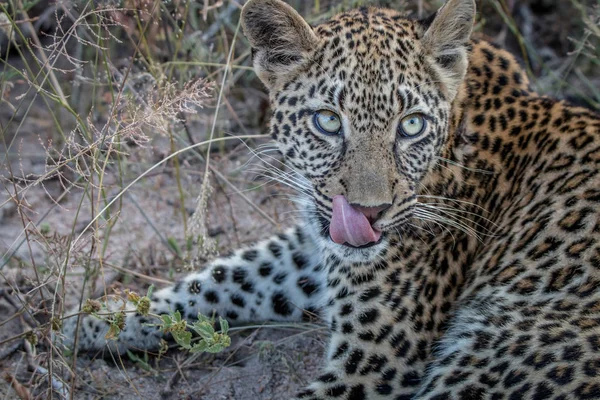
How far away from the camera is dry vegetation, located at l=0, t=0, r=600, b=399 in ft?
15.7

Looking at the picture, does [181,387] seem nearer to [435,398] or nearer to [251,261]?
[251,261]

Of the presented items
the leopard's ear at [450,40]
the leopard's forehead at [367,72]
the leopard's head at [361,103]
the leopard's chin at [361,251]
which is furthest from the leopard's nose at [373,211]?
the leopard's ear at [450,40]

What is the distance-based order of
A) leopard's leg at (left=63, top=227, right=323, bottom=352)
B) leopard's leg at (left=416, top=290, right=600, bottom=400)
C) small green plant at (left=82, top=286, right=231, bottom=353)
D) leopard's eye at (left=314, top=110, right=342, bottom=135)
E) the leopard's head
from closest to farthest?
leopard's leg at (left=416, top=290, right=600, bottom=400) → small green plant at (left=82, top=286, right=231, bottom=353) → the leopard's head → leopard's eye at (left=314, top=110, right=342, bottom=135) → leopard's leg at (left=63, top=227, right=323, bottom=352)

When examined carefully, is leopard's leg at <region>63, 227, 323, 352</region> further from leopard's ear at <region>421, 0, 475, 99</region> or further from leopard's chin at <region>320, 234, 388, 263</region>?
leopard's ear at <region>421, 0, 475, 99</region>

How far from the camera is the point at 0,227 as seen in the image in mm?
6961

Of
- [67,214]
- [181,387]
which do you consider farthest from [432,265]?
[67,214]

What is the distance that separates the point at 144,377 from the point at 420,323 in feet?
5.92

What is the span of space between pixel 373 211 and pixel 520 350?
3.21 feet

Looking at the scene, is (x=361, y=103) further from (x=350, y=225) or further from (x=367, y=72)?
(x=350, y=225)

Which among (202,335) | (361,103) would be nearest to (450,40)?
(361,103)

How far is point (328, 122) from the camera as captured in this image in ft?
15.3

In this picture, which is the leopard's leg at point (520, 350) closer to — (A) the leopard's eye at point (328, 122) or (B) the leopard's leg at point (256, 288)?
(A) the leopard's eye at point (328, 122)

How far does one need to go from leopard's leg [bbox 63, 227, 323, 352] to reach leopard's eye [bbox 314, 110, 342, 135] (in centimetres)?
119

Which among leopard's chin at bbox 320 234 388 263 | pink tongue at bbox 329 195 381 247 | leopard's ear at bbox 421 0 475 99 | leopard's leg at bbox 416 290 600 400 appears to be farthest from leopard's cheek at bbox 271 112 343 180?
leopard's leg at bbox 416 290 600 400
